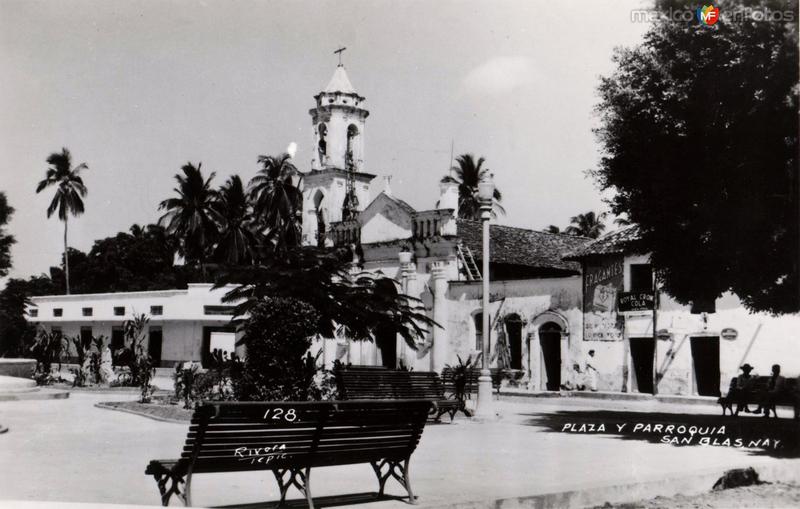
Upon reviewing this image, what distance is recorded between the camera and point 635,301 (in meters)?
26.3

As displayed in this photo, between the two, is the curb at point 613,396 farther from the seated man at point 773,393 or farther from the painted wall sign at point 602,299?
the seated man at point 773,393

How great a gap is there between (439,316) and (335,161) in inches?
425

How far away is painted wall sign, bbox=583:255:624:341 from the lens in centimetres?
2689

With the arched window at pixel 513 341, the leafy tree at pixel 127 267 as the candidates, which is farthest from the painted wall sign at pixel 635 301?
the leafy tree at pixel 127 267

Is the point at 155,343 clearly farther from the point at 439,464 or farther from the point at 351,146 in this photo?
the point at 439,464

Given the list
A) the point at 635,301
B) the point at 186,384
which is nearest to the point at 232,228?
the point at 635,301

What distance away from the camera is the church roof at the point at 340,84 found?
3978cm

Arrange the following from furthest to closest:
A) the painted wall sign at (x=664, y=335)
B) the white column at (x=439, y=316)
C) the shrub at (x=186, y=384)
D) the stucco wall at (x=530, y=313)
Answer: the white column at (x=439, y=316) < the stucco wall at (x=530, y=313) < the painted wall sign at (x=664, y=335) < the shrub at (x=186, y=384)

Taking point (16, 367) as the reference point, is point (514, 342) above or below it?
above

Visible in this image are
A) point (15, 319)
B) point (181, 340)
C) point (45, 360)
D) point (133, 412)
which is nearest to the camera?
point (133, 412)

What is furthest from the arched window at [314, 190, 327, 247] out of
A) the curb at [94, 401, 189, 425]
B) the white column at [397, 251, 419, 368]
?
the curb at [94, 401, 189, 425]

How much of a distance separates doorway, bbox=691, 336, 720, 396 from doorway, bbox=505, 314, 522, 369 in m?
6.87

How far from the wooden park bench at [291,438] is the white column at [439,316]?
83.1ft

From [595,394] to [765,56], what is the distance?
15.9 meters
